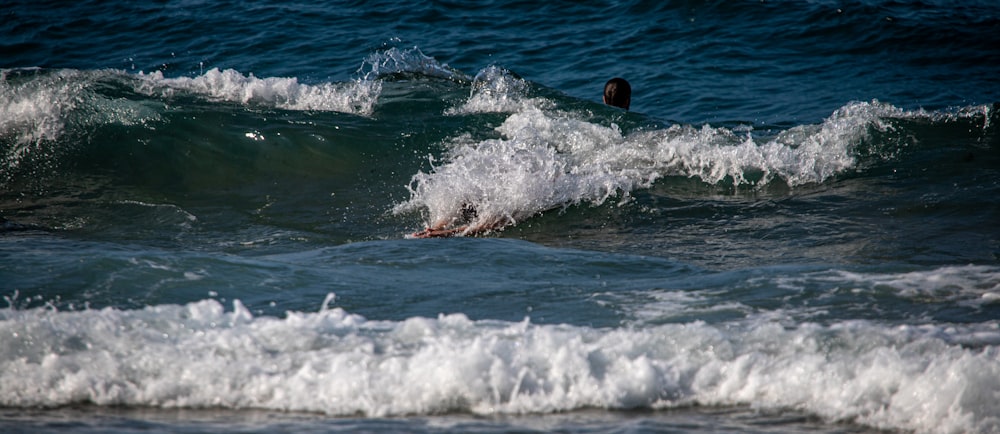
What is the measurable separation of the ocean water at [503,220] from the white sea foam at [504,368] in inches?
0.6

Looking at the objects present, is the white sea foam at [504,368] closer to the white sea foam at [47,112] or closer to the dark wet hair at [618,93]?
the white sea foam at [47,112]

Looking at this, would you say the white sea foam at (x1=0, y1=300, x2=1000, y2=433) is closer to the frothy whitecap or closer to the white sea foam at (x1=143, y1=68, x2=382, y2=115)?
the frothy whitecap

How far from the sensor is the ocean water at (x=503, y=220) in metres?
3.83

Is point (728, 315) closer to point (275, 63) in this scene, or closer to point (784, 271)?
point (784, 271)

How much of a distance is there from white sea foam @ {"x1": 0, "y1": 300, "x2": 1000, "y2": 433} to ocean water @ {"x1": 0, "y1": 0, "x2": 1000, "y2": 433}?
1 centimetres

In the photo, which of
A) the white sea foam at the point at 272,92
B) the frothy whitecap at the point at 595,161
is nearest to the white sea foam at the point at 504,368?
the frothy whitecap at the point at 595,161

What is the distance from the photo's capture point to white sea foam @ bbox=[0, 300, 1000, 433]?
12.1 feet

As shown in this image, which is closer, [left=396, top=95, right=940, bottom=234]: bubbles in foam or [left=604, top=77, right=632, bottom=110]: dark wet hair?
[left=396, top=95, right=940, bottom=234]: bubbles in foam

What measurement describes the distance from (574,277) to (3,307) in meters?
3.22

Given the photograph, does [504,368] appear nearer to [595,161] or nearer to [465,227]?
[465,227]

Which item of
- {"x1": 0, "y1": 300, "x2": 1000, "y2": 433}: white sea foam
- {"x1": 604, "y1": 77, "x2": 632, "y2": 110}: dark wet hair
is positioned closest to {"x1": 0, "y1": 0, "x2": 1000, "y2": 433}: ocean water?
{"x1": 0, "y1": 300, "x2": 1000, "y2": 433}: white sea foam

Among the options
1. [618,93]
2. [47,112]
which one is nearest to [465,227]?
[618,93]

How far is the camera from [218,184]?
29.3 feet

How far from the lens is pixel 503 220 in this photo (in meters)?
7.62
